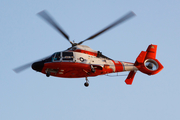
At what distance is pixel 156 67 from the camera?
2683cm

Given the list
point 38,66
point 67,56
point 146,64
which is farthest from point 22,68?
point 146,64

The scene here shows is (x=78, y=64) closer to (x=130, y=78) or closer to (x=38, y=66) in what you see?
(x=38, y=66)

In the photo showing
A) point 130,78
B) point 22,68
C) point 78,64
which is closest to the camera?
point 22,68

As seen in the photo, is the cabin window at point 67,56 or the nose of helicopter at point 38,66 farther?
the cabin window at point 67,56

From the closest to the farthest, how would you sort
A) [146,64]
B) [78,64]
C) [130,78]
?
[78,64], [130,78], [146,64]

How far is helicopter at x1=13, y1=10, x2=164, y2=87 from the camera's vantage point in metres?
23.2

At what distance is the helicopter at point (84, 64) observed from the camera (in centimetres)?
2323

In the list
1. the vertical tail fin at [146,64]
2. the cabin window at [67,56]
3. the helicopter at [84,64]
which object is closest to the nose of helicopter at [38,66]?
the helicopter at [84,64]

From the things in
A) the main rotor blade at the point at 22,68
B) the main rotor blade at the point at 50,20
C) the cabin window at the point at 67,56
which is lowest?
the main rotor blade at the point at 22,68

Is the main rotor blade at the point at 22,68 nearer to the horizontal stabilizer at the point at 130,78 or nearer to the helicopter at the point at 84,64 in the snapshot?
the helicopter at the point at 84,64

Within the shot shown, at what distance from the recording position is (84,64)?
77.7ft

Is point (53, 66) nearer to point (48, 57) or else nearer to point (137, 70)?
point (48, 57)

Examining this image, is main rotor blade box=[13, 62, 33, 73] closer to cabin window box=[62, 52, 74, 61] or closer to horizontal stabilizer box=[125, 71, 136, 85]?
cabin window box=[62, 52, 74, 61]

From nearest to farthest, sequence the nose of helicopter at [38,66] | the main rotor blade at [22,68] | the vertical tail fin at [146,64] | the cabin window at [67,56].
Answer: the main rotor blade at [22,68], the nose of helicopter at [38,66], the cabin window at [67,56], the vertical tail fin at [146,64]
